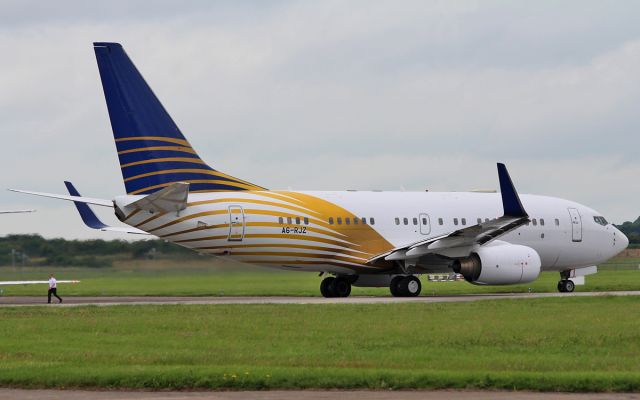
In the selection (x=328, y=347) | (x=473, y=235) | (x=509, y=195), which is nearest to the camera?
(x=328, y=347)

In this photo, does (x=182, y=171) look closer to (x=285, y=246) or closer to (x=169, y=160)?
(x=169, y=160)

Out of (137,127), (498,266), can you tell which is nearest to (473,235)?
Result: (498,266)

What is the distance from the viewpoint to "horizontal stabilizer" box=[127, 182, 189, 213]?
35.1 meters

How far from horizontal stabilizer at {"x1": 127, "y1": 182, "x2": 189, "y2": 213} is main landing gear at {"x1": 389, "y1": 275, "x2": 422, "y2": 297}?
9.14m

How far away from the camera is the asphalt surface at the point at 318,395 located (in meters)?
14.5

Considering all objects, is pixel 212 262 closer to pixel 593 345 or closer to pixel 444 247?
pixel 444 247

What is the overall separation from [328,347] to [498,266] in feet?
66.0

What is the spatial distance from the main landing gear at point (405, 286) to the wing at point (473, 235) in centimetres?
88

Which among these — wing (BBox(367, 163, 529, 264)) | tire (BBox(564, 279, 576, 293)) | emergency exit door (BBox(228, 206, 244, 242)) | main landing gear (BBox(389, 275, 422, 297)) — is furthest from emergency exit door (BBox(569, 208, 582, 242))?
emergency exit door (BBox(228, 206, 244, 242))

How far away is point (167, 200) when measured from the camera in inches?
1412

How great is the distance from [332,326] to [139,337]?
4659 mm

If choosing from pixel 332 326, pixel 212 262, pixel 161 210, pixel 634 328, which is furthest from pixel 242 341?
pixel 212 262

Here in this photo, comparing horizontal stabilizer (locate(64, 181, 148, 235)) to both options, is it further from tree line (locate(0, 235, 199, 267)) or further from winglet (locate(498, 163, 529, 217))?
winglet (locate(498, 163, 529, 217))

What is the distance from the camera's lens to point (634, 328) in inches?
954
